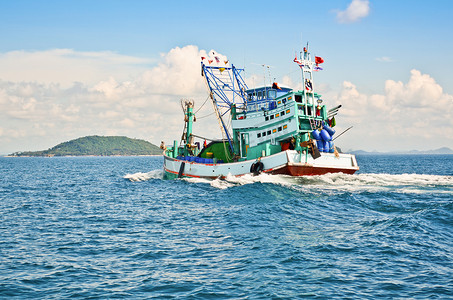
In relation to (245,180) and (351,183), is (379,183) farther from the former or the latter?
(245,180)

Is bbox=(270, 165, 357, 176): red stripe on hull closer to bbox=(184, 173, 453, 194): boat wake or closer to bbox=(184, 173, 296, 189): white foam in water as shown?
bbox=(184, 173, 453, 194): boat wake

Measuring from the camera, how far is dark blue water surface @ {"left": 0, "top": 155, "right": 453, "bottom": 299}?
12820mm

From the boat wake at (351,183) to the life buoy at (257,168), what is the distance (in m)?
A: 0.63

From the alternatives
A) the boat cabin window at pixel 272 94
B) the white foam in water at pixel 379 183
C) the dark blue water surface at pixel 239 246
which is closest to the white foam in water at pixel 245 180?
the white foam in water at pixel 379 183

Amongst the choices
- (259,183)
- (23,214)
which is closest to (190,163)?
(259,183)

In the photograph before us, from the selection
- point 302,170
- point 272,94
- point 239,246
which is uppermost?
point 272,94

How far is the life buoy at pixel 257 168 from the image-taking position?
39.2 m

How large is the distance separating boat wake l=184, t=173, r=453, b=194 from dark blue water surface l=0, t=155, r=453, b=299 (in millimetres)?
1074

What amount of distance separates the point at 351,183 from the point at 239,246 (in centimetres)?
2182

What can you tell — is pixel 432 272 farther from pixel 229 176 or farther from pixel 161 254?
pixel 229 176

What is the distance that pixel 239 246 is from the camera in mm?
17469

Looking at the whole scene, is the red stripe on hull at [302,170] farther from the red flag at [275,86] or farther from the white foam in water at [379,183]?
the red flag at [275,86]

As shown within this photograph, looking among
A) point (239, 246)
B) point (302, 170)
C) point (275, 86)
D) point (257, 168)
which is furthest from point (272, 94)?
point (239, 246)

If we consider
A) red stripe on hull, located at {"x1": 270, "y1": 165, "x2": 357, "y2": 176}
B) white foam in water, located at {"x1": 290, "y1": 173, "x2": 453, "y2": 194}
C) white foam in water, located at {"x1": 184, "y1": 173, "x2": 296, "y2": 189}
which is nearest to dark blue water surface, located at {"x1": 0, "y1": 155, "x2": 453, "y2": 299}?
white foam in water, located at {"x1": 290, "y1": 173, "x2": 453, "y2": 194}
